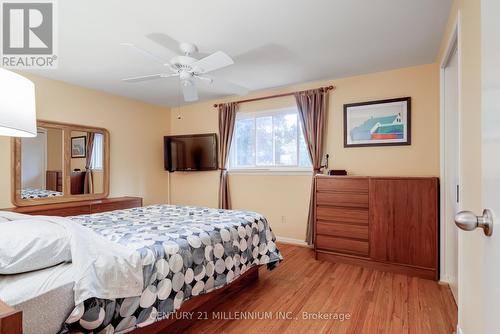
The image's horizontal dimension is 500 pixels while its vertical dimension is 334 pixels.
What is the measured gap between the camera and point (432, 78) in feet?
9.68

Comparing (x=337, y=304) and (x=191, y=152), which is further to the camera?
(x=191, y=152)

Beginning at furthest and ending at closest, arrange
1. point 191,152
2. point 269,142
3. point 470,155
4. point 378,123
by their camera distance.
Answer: point 191,152 → point 269,142 → point 378,123 → point 470,155

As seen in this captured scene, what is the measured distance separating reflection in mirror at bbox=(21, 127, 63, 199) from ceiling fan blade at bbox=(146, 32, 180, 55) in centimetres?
220

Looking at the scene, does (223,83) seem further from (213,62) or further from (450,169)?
(450,169)

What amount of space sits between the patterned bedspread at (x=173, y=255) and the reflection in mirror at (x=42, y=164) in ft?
4.91

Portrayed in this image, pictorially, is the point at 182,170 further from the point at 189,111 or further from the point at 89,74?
the point at 89,74

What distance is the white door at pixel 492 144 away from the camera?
0.57 metres

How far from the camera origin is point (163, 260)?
5.32ft

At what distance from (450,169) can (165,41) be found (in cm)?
305

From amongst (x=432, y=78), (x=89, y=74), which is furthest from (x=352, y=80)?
(x=89, y=74)

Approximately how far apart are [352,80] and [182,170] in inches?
127

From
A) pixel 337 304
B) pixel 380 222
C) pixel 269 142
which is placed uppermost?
pixel 269 142

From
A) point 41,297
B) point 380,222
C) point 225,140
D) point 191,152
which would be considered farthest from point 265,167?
point 41,297

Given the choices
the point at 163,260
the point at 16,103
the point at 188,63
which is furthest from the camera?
the point at 188,63
